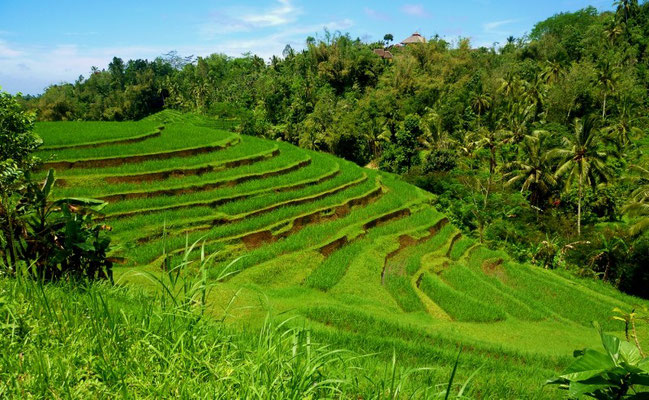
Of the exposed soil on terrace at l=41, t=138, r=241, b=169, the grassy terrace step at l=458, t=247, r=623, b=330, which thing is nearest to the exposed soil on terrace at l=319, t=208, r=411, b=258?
the grassy terrace step at l=458, t=247, r=623, b=330

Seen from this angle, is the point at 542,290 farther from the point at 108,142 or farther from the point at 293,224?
the point at 108,142

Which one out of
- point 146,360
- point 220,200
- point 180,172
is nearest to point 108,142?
point 180,172

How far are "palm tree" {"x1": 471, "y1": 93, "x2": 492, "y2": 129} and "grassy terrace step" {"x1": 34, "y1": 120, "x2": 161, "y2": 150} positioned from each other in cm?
2232

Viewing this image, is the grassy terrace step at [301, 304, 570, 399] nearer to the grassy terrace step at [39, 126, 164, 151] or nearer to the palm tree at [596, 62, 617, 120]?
the grassy terrace step at [39, 126, 164, 151]

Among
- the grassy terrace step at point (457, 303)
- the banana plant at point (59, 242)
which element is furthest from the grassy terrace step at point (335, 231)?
the banana plant at point (59, 242)

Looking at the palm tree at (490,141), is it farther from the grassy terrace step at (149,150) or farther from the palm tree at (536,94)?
the grassy terrace step at (149,150)

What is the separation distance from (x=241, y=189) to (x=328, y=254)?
3.45m

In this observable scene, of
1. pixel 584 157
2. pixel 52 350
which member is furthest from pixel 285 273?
pixel 584 157

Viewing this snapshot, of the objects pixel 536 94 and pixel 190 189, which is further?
pixel 536 94

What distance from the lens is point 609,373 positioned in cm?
131

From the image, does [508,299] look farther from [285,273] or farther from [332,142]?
[332,142]

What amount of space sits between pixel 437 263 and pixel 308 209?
397 cm

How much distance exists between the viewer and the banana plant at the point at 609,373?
4.07 ft

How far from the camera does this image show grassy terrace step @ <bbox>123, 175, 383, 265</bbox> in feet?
28.5
